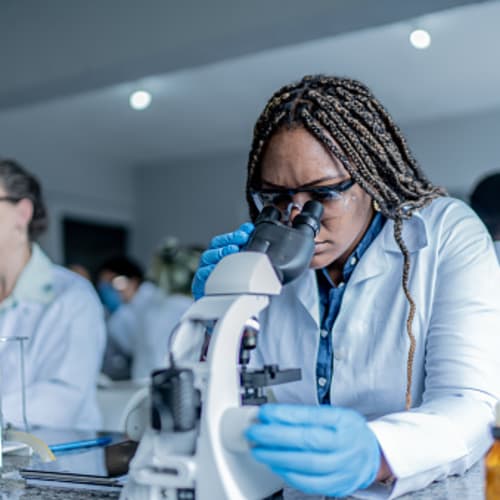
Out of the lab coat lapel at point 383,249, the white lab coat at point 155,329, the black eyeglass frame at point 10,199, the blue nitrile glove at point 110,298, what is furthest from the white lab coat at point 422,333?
the blue nitrile glove at point 110,298

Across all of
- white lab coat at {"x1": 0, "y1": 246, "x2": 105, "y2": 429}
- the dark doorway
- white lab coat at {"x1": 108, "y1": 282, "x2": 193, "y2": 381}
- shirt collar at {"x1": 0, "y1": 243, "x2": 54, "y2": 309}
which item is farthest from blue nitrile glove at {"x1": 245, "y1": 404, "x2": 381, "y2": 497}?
the dark doorway

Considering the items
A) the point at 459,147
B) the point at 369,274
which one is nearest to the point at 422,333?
the point at 369,274

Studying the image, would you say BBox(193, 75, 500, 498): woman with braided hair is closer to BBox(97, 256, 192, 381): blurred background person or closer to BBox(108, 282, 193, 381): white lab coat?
BBox(97, 256, 192, 381): blurred background person

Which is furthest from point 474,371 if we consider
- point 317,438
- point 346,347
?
point 317,438

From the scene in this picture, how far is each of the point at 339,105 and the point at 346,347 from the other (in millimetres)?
445

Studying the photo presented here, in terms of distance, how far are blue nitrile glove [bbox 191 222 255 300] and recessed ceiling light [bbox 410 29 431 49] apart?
125 inches

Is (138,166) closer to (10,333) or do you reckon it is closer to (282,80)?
(282,80)

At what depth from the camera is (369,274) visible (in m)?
1.35

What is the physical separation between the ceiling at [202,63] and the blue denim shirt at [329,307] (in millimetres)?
1424

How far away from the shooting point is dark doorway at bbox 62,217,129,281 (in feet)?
25.1

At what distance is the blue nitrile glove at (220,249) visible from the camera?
1.25 meters

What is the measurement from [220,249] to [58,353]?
3.10 feet

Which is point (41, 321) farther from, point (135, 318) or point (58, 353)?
point (135, 318)

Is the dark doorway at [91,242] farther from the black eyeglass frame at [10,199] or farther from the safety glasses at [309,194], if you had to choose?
the safety glasses at [309,194]
